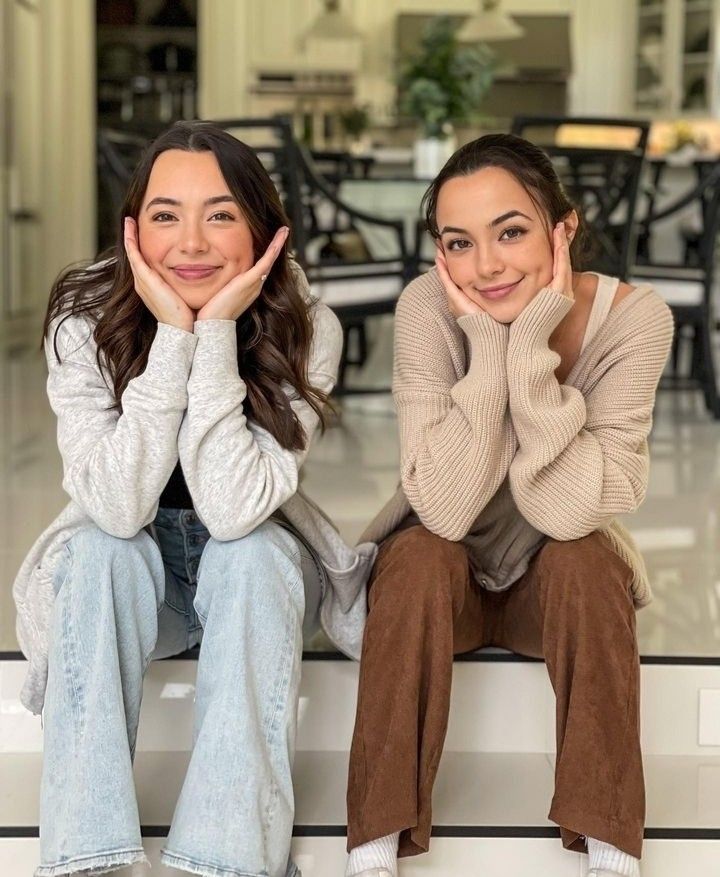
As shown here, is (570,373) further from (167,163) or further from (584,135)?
(584,135)

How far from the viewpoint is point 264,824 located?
58.2 inches

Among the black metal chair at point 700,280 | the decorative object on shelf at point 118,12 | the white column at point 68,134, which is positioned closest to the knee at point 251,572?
the black metal chair at point 700,280

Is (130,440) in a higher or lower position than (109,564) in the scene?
higher

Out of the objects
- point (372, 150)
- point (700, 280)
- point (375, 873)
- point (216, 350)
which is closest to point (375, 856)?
point (375, 873)

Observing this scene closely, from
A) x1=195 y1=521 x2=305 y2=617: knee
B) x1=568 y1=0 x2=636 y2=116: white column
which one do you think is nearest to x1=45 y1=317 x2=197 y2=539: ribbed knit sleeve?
x1=195 y1=521 x2=305 y2=617: knee

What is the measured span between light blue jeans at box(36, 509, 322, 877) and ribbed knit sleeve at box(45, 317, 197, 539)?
5 centimetres

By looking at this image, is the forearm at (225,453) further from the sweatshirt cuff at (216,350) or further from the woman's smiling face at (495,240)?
the woman's smiling face at (495,240)

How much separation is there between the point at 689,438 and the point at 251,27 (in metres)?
5.54

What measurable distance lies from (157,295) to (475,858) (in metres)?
0.85

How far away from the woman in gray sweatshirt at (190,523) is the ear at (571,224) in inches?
14.3

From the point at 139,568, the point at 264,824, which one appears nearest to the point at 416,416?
the point at 139,568

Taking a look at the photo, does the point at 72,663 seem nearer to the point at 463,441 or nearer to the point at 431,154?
the point at 463,441

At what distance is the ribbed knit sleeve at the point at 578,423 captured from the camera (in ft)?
5.29

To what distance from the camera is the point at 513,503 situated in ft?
5.81
